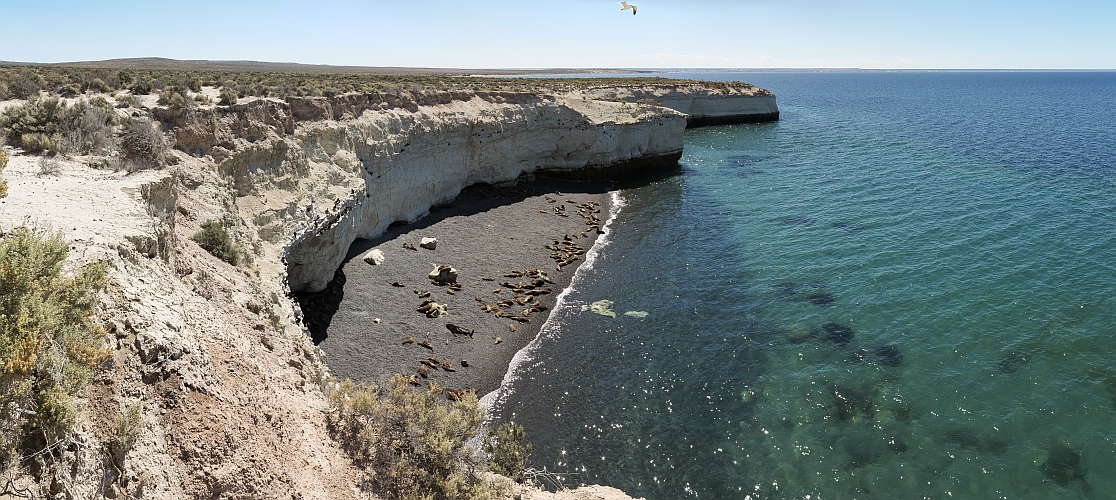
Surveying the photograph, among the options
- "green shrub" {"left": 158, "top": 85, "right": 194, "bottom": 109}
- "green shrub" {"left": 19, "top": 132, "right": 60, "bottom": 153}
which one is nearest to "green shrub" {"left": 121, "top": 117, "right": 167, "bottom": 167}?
"green shrub" {"left": 19, "top": 132, "right": 60, "bottom": 153}

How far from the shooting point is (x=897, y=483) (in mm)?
14867

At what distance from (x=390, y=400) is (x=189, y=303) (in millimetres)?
4123

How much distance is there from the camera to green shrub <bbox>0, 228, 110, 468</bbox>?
6742mm

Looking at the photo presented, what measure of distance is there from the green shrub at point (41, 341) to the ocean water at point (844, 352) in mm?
11605

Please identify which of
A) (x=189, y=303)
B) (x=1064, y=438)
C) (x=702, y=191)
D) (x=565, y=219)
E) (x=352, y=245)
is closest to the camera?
(x=189, y=303)

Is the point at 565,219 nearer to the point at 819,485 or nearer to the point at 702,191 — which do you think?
the point at 702,191

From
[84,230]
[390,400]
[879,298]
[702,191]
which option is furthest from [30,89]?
[702,191]

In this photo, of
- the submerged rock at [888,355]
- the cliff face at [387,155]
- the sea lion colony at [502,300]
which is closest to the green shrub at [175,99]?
the cliff face at [387,155]

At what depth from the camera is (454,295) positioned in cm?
2494

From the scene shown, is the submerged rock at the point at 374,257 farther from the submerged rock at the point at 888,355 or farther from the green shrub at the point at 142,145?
the submerged rock at the point at 888,355

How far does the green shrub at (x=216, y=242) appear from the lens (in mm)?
15398

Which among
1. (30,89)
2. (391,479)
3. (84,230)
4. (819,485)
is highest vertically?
(30,89)

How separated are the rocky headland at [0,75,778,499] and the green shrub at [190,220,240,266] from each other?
37cm

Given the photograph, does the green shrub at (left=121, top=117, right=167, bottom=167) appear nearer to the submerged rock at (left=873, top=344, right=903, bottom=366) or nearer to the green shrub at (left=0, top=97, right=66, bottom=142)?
the green shrub at (left=0, top=97, right=66, bottom=142)
